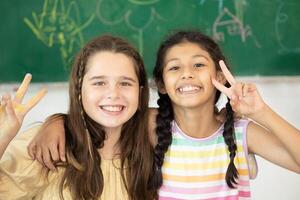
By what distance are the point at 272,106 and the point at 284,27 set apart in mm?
438

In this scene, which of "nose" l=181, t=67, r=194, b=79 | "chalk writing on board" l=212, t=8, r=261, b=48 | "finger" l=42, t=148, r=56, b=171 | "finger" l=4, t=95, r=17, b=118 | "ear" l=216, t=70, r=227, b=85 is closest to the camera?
"finger" l=4, t=95, r=17, b=118

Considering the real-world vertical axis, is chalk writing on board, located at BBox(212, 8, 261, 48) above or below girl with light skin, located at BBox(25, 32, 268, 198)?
above

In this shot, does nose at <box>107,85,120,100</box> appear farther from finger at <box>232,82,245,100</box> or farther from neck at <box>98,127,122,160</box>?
finger at <box>232,82,245,100</box>

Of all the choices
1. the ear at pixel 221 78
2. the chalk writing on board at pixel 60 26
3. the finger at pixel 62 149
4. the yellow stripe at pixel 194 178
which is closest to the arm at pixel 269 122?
the ear at pixel 221 78

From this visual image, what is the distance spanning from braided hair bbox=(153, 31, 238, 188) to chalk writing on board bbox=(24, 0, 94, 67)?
2.11 feet

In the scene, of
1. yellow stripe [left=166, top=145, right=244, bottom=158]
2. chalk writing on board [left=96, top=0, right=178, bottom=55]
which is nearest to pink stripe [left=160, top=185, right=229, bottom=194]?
yellow stripe [left=166, top=145, right=244, bottom=158]

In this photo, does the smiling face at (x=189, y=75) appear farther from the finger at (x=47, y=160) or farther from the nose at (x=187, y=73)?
the finger at (x=47, y=160)

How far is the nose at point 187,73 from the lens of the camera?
4.71 feet

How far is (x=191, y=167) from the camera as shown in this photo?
1.50m

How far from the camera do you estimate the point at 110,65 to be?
54.7 inches

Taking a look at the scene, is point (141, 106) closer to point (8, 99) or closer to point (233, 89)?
point (233, 89)

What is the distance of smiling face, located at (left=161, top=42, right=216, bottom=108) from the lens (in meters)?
1.45

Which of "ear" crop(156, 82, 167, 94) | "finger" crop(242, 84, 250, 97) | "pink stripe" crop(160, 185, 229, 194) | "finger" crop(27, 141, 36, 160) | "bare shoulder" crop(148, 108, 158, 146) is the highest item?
"ear" crop(156, 82, 167, 94)

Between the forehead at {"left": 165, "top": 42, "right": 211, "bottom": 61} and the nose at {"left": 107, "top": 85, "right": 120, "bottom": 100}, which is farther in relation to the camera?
the forehead at {"left": 165, "top": 42, "right": 211, "bottom": 61}
